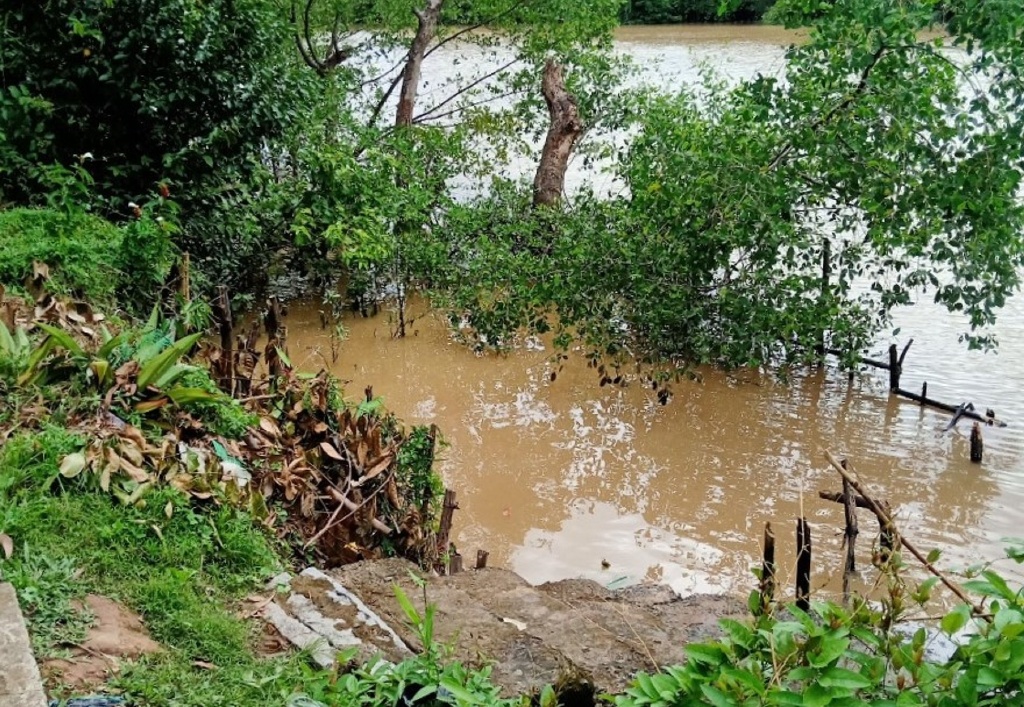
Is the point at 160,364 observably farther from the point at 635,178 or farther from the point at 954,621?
the point at 635,178

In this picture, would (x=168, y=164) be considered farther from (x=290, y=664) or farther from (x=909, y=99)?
(x=909, y=99)

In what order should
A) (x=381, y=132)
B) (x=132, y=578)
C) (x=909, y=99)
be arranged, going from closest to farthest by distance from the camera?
(x=132, y=578) < (x=909, y=99) < (x=381, y=132)

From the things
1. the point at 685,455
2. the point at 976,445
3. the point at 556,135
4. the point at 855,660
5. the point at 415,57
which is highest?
the point at 415,57

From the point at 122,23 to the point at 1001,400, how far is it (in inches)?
339

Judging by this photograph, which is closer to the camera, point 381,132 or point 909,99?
point 909,99

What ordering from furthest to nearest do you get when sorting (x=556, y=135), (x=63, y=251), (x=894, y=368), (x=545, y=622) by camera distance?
(x=556, y=135), (x=894, y=368), (x=63, y=251), (x=545, y=622)

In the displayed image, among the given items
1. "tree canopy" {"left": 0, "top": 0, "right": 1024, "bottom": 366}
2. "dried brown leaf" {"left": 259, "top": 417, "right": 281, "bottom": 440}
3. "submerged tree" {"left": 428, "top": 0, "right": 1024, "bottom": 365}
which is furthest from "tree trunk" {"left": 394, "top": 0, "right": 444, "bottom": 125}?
"dried brown leaf" {"left": 259, "top": 417, "right": 281, "bottom": 440}

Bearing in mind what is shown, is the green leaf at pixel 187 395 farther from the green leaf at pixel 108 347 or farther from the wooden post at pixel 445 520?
the wooden post at pixel 445 520

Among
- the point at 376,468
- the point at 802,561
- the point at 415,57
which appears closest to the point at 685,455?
the point at 376,468

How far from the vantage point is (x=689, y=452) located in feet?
24.2

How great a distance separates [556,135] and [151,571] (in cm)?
852

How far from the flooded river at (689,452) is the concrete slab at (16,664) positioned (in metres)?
3.71

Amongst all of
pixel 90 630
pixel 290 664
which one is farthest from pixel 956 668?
pixel 90 630

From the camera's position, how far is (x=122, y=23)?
21.9 feet
